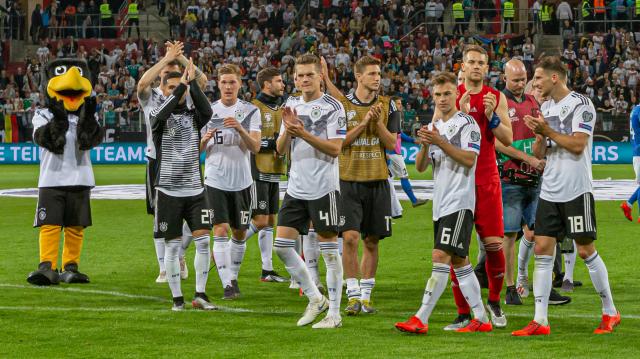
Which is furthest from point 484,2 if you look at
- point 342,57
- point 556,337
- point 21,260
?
point 556,337

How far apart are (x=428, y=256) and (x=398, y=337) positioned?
5021mm

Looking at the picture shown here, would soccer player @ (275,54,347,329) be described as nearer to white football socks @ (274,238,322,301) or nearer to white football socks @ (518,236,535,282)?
white football socks @ (274,238,322,301)

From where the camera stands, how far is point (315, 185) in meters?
8.25

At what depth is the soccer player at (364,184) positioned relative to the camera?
8.89 m

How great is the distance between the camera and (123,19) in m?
42.1

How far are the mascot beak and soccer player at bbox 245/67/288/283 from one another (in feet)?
6.15

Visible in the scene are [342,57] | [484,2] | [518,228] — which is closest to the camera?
[518,228]

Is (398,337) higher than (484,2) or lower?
lower

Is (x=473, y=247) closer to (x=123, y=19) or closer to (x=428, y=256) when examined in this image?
(x=428, y=256)

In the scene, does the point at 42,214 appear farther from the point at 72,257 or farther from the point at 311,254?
the point at 311,254

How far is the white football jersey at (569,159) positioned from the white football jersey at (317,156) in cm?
163

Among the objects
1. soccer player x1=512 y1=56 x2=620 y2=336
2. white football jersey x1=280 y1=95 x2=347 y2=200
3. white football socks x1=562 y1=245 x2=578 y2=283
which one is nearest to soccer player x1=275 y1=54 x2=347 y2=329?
white football jersey x1=280 y1=95 x2=347 y2=200

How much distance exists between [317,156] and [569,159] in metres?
1.93

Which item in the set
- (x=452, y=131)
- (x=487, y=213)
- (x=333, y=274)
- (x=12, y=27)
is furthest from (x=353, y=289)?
(x=12, y=27)
